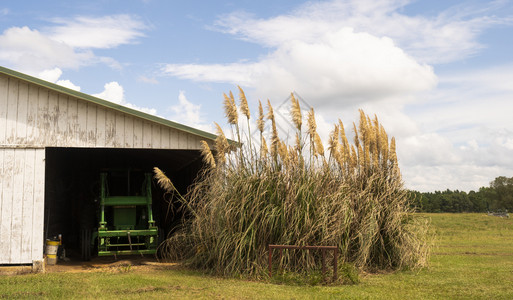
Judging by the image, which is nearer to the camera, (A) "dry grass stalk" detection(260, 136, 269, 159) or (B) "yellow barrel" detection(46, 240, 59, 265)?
(A) "dry grass stalk" detection(260, 136, 269, 159)

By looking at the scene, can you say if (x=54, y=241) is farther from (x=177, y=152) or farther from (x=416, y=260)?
(x=416, y=260)

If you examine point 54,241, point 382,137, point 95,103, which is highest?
point 95,103

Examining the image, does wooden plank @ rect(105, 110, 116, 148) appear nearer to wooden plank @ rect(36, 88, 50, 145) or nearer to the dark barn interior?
wooden plank @ rect(36, 88, 50, 145)

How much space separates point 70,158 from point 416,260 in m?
12.8

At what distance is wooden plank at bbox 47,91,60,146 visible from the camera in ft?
37.3

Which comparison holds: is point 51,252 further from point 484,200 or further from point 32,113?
point 484,200

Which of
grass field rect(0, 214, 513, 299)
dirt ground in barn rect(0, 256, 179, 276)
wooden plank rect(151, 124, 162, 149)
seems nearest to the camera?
grass field rect(0, 214, 513, 299)

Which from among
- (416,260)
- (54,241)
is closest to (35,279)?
(54,241)

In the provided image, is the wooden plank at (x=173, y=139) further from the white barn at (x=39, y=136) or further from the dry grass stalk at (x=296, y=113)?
the dry grass stalk at (x=296, y=113)

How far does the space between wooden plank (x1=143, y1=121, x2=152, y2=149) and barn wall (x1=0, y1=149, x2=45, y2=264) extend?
2278mm

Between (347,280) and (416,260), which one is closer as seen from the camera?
(347,280)

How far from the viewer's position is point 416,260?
10.9 meters

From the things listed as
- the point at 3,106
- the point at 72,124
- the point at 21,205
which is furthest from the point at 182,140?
the point at 3,106

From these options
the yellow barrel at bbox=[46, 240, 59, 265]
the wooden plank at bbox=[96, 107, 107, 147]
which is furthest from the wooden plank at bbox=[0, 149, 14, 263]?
the wooden plank at bbox=[96, 107, 107, 147]
